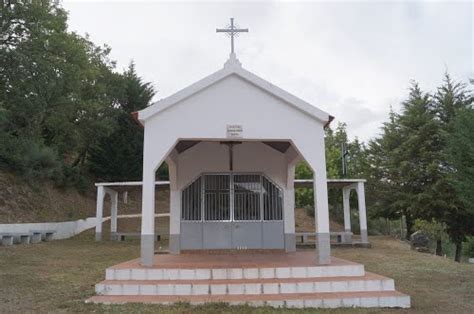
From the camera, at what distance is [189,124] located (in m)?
9.19

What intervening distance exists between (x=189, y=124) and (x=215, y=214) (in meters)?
4.03

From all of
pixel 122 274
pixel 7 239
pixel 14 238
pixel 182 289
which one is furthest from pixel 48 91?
pixel 182 289

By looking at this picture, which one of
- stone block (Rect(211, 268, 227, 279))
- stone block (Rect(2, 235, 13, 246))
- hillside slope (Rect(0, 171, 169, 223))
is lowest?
stone block (Rect(211, 268, 227, 279))

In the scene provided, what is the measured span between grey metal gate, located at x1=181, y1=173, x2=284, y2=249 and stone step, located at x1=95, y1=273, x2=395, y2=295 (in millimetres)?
4336

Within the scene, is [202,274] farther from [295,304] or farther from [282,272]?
[295,304]

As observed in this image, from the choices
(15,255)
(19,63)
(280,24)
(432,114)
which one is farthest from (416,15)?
(19,63)

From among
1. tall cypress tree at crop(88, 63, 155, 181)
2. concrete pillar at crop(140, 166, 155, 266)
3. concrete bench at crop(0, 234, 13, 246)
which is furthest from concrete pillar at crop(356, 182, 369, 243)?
tall cypress tree at crop(88, 63, 155, 181)

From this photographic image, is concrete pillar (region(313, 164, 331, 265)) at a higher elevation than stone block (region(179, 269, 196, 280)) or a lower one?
higher

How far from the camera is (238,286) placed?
7.69m

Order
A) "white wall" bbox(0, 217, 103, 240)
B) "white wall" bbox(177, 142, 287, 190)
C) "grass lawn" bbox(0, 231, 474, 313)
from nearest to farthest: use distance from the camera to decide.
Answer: "grass lawn" bbox(0, 231, 474, 313) < "white wall" bbox(177, 142, 287, 190) < "white wall" bbox(0, 217, 103, 240)

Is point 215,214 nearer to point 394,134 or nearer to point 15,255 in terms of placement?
point 15,255

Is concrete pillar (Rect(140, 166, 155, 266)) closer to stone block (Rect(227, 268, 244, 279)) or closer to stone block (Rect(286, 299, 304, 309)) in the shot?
stone block (Rect(227, 268, 244, 279))

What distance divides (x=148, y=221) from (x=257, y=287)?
104 inches

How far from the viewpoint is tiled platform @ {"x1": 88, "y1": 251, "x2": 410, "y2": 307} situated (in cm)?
734
